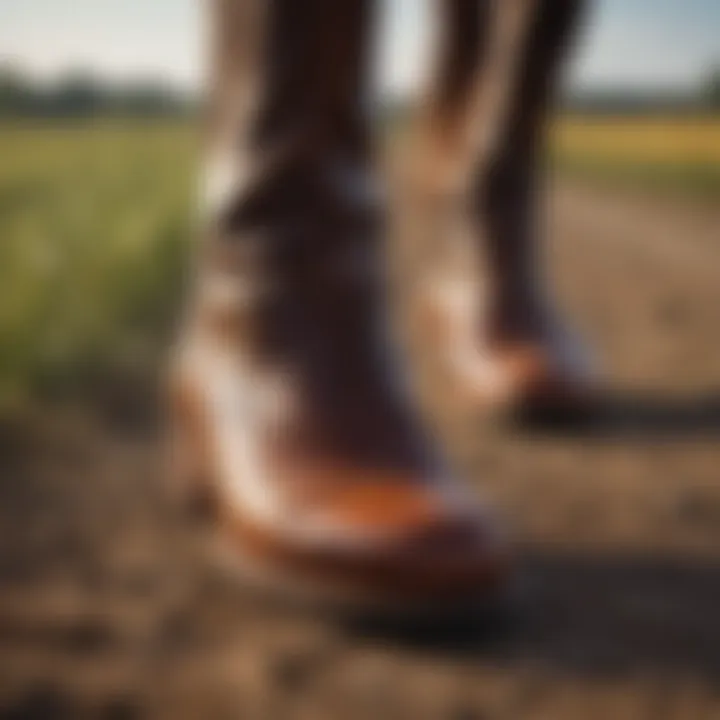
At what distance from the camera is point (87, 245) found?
28.2 inches

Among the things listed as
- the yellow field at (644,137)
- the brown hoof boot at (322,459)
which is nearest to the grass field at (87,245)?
the brown hoof boot at (322,459)

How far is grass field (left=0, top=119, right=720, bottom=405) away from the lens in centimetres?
66

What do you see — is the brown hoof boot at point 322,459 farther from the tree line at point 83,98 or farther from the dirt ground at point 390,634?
the tree line at point 83,98

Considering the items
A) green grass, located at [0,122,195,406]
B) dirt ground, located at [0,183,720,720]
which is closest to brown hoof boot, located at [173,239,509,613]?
dirt ground, located at [0,183,720,720]

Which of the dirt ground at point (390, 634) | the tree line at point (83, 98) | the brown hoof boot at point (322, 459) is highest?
the tree line at point (83, 98)

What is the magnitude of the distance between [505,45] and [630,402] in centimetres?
20

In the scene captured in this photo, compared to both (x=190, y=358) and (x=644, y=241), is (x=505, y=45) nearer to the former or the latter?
(x=190, y=358)

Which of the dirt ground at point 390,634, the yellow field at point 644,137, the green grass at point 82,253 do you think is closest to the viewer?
the dirt ground at point 390,634

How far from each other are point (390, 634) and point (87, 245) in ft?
1.17

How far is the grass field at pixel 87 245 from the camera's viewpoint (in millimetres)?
663

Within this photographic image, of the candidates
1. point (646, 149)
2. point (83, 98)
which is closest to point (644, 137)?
point (646, 149)

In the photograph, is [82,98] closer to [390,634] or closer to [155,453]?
[155,453]

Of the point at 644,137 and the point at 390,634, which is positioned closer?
the point at 390,634

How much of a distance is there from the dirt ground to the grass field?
0.04m
